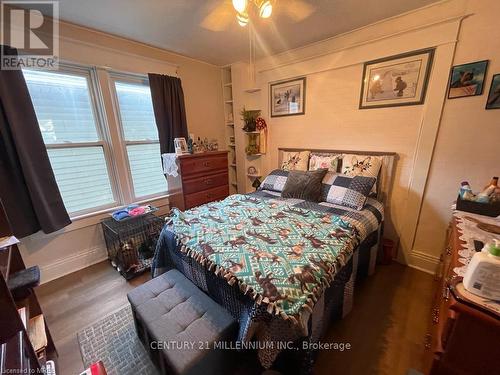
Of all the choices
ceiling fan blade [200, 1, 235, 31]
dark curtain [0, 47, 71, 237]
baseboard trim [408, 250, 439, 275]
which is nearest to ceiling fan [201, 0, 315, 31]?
ceiling fan blade [200, 1, 235, 31]

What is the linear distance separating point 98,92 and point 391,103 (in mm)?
3100

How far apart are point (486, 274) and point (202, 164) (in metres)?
2.59

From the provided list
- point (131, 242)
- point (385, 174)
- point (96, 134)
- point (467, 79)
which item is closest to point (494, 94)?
point (467, 79)

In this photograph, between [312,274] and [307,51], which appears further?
[307,51]

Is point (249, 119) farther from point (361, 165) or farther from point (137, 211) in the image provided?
point (137, 211)

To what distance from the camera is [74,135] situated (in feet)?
7.11

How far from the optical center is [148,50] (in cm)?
250

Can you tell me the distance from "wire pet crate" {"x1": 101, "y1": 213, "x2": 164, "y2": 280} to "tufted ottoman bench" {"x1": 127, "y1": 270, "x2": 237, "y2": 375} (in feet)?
3.03

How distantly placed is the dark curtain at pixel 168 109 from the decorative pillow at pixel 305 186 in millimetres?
1659

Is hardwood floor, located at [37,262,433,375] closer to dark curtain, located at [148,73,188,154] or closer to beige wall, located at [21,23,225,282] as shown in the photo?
beige wall, located at [21,23,225,282]

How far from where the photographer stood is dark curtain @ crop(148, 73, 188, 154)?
2574 mm

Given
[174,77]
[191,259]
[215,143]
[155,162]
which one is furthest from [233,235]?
[174,77]

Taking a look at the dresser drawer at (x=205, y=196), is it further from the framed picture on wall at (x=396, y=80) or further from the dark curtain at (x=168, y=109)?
the framed picture on wall at (x=396, y=80)

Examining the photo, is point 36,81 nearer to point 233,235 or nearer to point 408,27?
point 233,235
